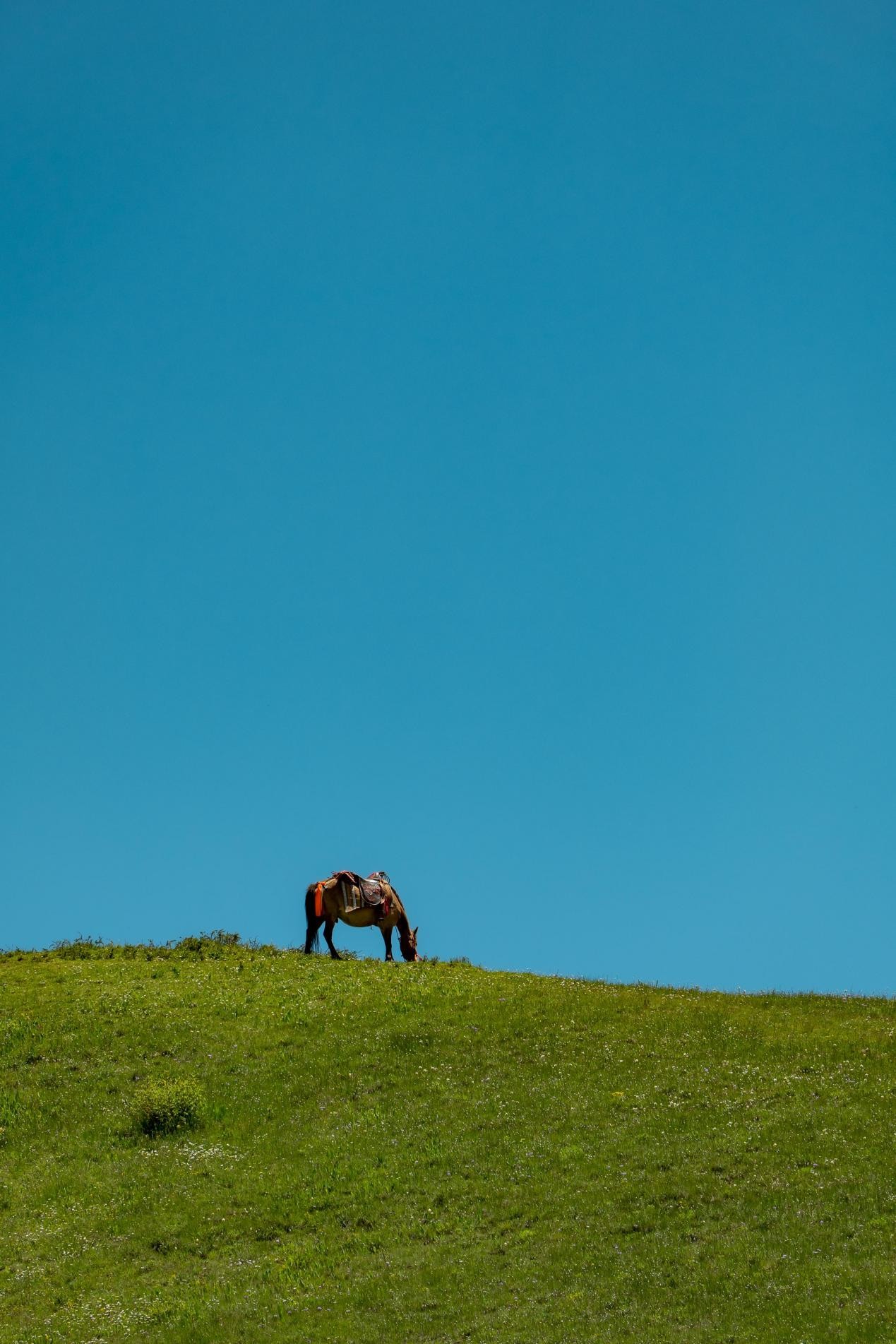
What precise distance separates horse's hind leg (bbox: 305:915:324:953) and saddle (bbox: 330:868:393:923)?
123 centimetres

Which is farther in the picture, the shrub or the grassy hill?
the shrub

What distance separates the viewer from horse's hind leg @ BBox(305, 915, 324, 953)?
163 ft

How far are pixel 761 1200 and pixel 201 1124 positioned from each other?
15082mm

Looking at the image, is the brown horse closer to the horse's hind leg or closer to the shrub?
the horse's hind leg

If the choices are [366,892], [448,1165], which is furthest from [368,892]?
[448,1165]

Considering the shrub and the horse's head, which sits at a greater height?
the horse's head

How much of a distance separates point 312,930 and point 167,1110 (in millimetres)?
16442

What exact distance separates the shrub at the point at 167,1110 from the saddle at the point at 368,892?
16.0m

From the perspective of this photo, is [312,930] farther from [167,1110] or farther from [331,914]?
[167,1110]

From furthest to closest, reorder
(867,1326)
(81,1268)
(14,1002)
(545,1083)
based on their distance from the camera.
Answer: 1. (14,1002)
2. (545,1083)
3. (81,1268)
4. (867,1326)

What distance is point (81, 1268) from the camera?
2769cm

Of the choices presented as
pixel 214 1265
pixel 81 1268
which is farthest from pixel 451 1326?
pixel 81 1268

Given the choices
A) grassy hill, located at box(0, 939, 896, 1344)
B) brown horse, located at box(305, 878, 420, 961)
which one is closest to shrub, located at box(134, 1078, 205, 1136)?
grassy hill, located at box(0, 939, 896, 1344)

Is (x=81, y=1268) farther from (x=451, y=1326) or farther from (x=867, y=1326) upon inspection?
(x=867, y=1326)
